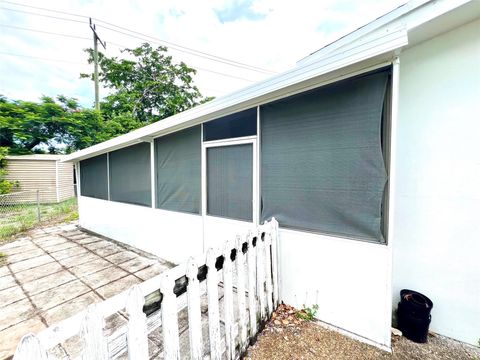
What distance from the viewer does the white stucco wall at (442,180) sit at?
205 centimetres

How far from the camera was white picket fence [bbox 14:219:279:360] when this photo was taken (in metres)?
0.90

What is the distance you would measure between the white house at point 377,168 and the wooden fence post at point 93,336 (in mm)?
1941

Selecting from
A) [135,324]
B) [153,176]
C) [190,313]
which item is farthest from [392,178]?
[153,176]

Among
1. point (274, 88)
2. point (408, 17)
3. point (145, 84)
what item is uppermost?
point (145, 84)

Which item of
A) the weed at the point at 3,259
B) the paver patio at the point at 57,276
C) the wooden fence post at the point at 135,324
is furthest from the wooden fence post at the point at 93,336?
the weed at the point at 3,259

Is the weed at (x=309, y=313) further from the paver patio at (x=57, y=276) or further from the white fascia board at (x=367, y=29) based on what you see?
the white fascia board at (x=367, y=29)

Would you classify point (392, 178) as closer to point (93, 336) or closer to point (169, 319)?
point (169, 319)

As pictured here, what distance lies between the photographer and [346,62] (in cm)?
187

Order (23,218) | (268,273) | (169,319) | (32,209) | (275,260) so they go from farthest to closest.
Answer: (32,209) < (23,218) < (275,260) < (268,273) < (169,319)

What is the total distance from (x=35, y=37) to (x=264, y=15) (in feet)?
46.2

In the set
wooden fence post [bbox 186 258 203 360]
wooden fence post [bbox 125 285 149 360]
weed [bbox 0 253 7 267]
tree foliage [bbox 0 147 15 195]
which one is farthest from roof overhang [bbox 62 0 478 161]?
tree foliage [bbox 0 147 15 195]

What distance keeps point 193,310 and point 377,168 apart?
1929 mm

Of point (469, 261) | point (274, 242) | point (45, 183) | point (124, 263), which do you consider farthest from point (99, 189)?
point (45, 183)

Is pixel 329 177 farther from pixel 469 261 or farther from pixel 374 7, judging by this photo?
pixel 374 7
